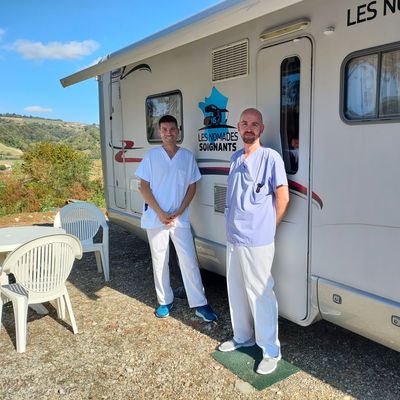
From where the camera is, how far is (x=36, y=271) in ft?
11.0

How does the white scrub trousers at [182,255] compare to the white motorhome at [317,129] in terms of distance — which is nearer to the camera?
the white motorhome at [317,129]

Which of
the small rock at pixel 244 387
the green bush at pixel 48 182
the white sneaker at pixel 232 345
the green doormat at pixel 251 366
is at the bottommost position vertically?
the small rock at pixel 244 387

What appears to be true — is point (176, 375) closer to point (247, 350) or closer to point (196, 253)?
point (247, 350)

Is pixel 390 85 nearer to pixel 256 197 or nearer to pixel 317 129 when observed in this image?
pixel 317 129

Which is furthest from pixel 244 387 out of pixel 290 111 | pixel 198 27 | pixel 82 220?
pixel 82 220

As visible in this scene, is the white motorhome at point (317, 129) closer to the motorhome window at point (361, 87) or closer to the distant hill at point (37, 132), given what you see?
the motorhome window at point (361, 87)

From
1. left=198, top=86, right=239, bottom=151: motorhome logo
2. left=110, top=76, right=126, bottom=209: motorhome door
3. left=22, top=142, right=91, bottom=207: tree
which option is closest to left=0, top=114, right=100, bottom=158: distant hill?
left=22, top=142, right=91, bottom=207: tree

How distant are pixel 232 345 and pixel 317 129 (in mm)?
1699

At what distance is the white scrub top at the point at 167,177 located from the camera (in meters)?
3.66

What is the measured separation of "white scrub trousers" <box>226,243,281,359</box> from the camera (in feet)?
9.46

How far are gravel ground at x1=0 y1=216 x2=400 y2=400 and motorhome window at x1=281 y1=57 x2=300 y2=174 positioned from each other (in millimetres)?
1402

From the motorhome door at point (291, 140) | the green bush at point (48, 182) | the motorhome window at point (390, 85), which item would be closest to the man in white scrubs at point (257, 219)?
the motorhome door at point (291, 140)

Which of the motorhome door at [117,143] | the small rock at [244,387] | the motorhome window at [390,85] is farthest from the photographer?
the motorhome door at [117,143]

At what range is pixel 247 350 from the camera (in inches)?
125
